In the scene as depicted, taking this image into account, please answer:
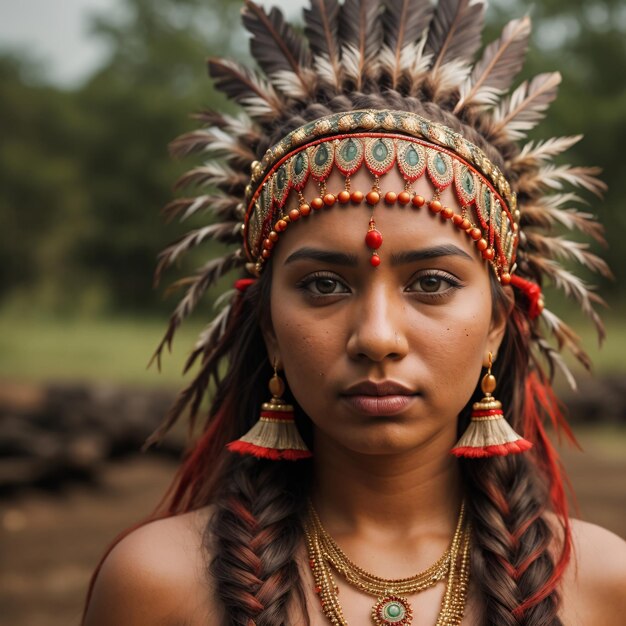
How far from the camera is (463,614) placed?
262 centimetres

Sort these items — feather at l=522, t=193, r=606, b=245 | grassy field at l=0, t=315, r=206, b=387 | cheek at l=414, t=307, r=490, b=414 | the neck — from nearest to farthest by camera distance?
cheek at l=414, t=307, r=490, b=414 < the neck < feather at l=522, t=193, r=606, b=245 < grassy field at l=0, t=315, r=206, b=387

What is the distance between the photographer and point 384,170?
2.59 meters

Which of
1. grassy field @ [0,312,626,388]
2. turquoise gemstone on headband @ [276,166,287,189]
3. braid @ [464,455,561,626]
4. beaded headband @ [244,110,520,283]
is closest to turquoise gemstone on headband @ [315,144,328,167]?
beaded headband @ [244,110,520,283]

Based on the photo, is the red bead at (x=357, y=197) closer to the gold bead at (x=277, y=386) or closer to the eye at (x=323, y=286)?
the eye at (x=323, y=286)

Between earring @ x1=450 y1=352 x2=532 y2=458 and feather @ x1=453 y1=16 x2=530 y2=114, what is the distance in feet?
2.87

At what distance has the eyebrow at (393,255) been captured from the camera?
254 cm

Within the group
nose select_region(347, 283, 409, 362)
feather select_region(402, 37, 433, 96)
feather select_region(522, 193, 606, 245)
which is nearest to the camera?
nose select_region(347, 283, 409, 362)

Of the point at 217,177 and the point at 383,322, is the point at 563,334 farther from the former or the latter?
the point at 217,177

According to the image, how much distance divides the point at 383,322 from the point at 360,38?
107 centimetres

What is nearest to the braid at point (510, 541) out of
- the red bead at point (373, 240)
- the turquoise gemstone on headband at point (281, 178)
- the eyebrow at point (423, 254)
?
the eyebrow at point (423, 254)

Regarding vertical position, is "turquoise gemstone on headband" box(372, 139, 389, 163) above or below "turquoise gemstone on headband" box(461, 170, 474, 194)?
above

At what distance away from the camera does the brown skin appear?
2.52 m

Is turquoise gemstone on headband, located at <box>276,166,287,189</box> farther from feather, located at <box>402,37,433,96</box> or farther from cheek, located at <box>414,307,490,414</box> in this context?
cheek, located at <box>414,307,490,414</box>

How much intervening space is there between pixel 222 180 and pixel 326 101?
0.50 metres
